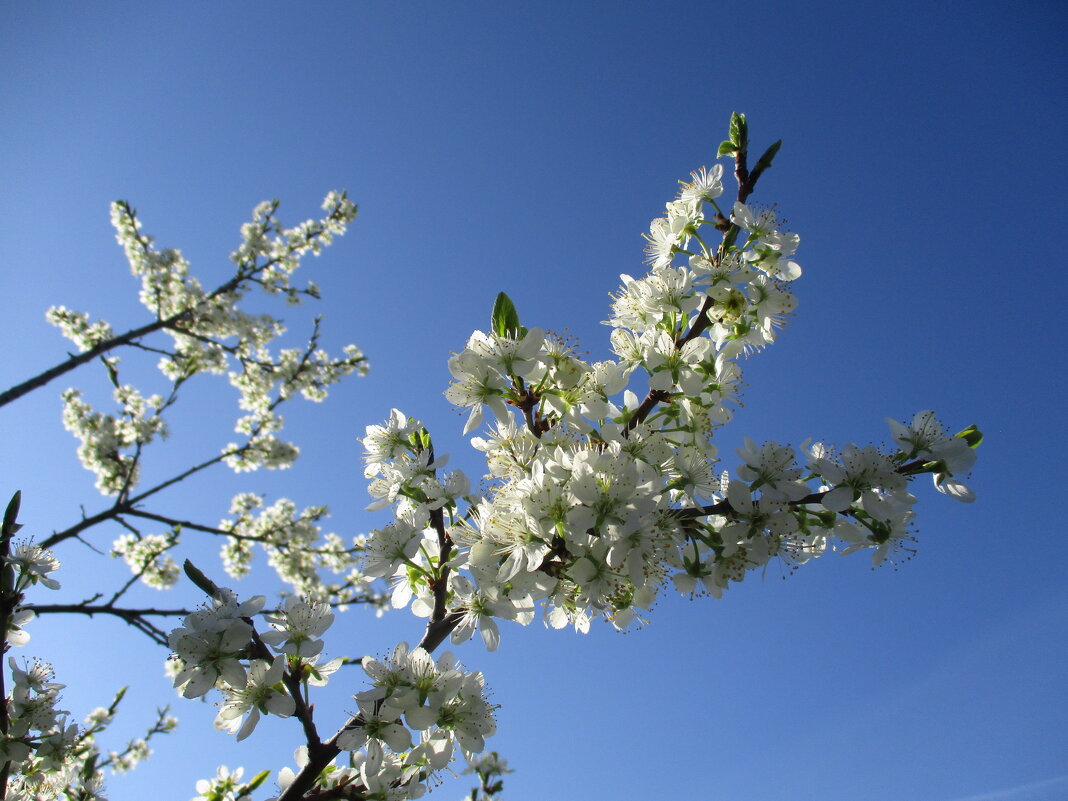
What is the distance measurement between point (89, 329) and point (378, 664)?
33.9 feet

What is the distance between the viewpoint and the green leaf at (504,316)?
2.06m

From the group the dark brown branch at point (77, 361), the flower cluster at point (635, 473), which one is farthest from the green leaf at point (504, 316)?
the dark brown branch at point (77, 361)

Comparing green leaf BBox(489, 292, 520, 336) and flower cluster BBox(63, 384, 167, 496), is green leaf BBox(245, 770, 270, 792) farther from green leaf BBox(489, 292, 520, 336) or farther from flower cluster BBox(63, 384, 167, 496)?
flower cluster BBox(63, 384, 167, 496)

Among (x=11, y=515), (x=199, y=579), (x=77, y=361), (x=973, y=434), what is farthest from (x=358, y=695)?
(x=77, y=361)

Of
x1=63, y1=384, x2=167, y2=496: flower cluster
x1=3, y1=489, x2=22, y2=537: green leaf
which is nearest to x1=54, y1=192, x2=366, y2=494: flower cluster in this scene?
x1=63, y1=384, x2=167, y2=496: flower cluster

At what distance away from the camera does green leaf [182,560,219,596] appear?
167cm

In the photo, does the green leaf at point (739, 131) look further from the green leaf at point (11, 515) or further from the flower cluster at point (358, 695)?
the green leaf at point (11, 515)

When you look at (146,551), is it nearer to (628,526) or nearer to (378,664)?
(378,664)

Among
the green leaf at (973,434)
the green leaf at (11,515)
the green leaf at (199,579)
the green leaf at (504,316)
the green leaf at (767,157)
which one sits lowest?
the green leaf at (199,579)

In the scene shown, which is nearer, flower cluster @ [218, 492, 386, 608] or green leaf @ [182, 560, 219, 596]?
green leaf @ [182, 560, 219, 596]

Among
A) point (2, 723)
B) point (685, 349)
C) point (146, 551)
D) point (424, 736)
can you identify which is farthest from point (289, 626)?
point (146, 551)

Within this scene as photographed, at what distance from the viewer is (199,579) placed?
66.1 inches

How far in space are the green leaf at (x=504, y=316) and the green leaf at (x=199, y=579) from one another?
47.5 inches

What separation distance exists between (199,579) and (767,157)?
257 cm
